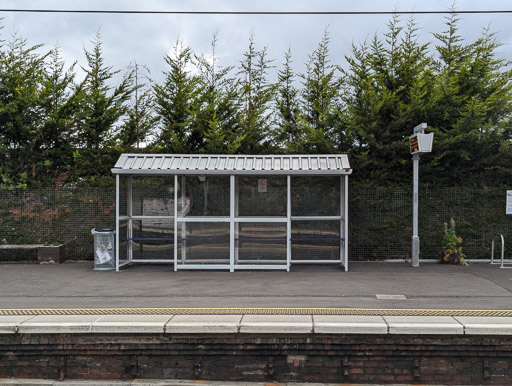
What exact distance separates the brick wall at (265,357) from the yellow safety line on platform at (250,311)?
29.6 inches

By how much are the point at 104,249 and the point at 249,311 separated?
239 inches

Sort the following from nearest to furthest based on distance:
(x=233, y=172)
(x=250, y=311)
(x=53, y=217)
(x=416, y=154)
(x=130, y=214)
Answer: (x=250, y=311) → (x=233, y=172) → (x=416, y=154) → (x=130, y=214) → (x=53, y=217)

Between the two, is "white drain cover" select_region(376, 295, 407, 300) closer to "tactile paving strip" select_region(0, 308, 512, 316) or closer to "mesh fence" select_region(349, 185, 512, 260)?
"tactile paving strip" select_region(0, 308, 512, 316)

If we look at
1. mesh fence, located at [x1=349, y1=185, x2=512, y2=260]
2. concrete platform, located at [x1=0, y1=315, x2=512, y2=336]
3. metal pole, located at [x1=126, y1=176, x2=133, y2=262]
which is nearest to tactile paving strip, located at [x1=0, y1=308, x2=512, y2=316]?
concrete platform, located at [x1=0, y1=315, x2=512, y2=336]

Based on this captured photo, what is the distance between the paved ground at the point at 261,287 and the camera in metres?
7.72

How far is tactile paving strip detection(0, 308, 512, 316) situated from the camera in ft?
22.2

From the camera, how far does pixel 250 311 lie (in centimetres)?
690

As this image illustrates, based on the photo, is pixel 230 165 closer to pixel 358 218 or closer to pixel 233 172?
pixel 233 172

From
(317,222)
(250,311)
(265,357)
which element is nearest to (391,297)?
(250,311)

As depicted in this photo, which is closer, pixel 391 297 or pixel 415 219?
pixel 391 297

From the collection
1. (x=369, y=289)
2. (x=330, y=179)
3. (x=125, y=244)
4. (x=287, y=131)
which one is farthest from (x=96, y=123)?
(x=369, y=289)

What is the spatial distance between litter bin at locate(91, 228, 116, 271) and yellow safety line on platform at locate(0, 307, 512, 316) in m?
4.42

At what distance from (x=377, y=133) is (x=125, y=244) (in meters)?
7.93

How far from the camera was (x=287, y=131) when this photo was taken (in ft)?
50.9
